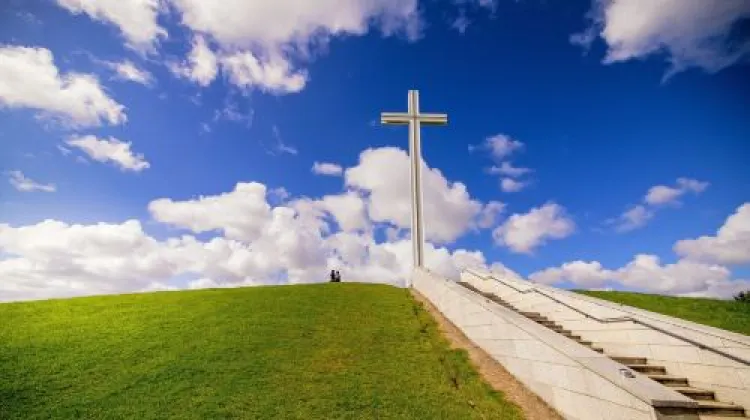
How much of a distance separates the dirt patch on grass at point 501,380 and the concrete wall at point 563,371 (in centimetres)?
16

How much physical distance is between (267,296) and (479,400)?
1436cm

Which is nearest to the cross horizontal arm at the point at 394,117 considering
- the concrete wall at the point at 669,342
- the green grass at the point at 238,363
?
the green grass at the point at 238,363

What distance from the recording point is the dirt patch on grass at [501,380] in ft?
38.0

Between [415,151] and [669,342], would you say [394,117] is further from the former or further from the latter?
[669,342]

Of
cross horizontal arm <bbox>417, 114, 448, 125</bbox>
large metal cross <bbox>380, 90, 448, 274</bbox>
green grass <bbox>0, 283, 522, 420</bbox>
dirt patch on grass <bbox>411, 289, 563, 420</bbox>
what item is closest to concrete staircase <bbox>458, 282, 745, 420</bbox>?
dirt patch on grass <bbox>411, 289, 563, 420</bbox>

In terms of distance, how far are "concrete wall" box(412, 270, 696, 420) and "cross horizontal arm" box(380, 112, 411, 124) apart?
642 inches

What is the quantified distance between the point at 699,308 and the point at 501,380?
38.6ft

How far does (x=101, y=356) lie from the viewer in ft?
53.5

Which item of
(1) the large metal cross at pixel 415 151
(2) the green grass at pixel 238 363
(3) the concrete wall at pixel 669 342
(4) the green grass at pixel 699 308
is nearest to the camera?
(3) the concrete wall at pixel 669 342

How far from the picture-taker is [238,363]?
15.2 meters

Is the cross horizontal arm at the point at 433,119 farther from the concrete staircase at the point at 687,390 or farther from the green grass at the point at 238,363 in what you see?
the concrete staircase at the point at 687,390

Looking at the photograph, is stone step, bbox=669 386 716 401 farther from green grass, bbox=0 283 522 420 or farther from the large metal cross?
the large metal cross

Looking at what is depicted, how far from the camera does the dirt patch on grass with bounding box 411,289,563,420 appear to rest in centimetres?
1157

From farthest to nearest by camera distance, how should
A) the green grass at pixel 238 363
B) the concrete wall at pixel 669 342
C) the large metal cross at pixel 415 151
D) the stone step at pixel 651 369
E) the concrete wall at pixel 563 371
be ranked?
the large metal cross at pixel 415 151 → the stone step at pixel 651 369 → the green grass at pixel 238 363 → the concrete wall at pixel 669 342 → the concrete wall at pixel 563 371
